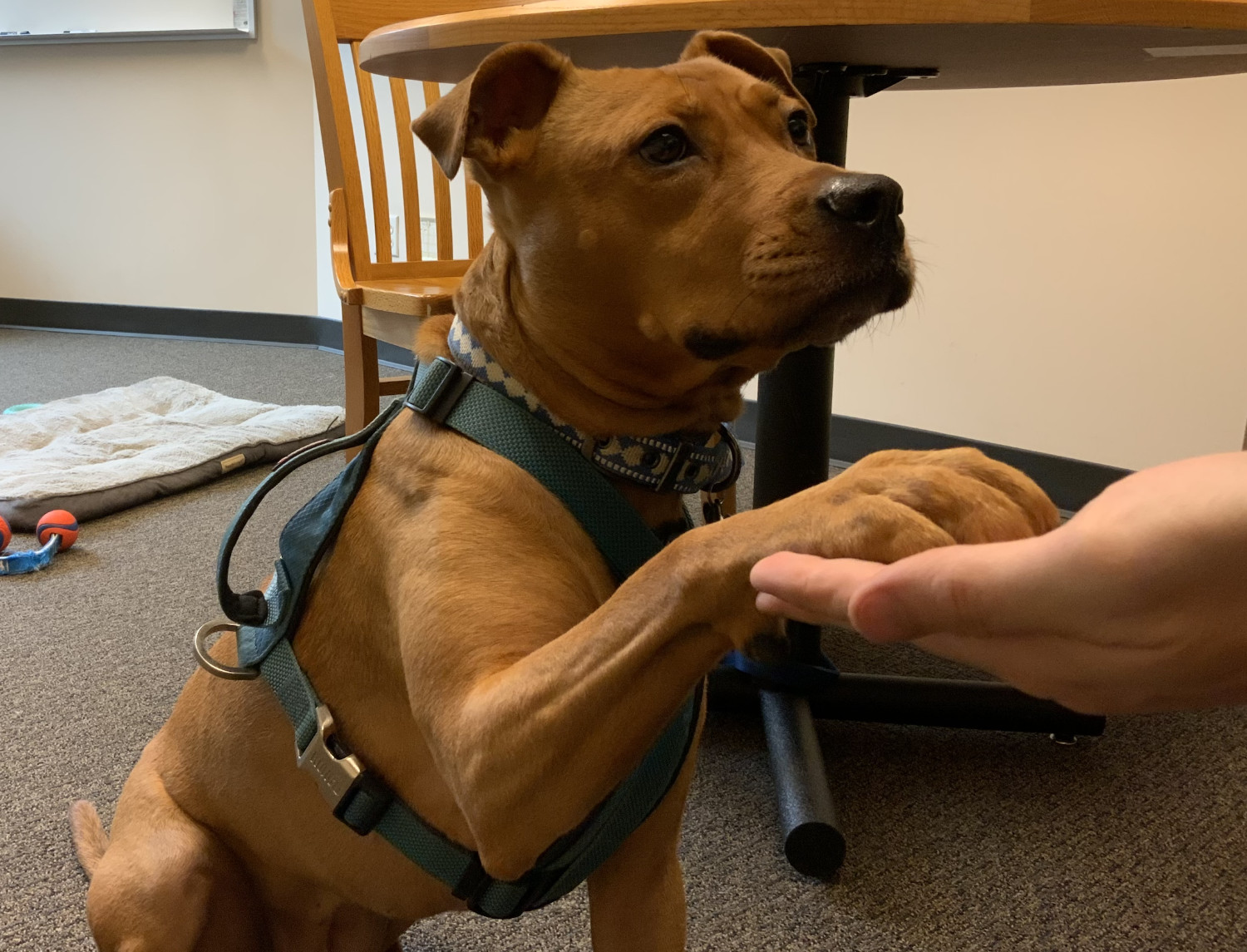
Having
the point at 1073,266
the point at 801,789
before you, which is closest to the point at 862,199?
the point at 801,789

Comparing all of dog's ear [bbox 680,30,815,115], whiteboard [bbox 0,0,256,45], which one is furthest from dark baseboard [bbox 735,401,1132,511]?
whiteboard [bbox 0,0,256,45]

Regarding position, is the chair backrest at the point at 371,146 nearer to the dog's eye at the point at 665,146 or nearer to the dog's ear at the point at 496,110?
the dog's ear at the point at 496,110

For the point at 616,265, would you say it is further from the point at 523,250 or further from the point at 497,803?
the point at 497,803

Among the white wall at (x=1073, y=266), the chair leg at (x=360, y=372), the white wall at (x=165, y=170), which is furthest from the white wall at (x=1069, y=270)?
the white wall at (x=165, y=170)

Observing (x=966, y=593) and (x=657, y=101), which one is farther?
(x=657, y=101)

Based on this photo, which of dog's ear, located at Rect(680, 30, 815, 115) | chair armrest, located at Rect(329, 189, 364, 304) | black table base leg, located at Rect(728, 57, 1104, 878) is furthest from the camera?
chair armrest, located at Rect(329, 189, 364, 304)

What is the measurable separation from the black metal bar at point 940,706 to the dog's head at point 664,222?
3.06 feet

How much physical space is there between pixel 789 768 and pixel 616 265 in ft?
3.22

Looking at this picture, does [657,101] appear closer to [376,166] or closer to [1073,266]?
[376,166]

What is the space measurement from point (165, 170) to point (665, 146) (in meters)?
5.64

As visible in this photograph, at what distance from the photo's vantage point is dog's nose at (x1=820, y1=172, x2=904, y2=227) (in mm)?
1057

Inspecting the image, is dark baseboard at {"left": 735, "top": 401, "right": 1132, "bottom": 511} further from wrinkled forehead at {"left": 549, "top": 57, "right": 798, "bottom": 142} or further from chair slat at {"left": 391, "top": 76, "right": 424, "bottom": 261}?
wrinkled forehead at {"left": 549, "top": 57, "right": 798, "bottom": 142}

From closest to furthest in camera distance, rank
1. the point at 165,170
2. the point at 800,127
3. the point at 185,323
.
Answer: the point at 800,127 < the point at 165,170 < the point at 185,323

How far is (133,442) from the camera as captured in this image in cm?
368
